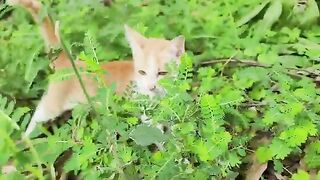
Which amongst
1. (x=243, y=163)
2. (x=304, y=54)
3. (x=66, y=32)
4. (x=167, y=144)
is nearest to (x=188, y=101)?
(x=167, y=144)

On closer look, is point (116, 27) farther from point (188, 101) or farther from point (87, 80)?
point (188, 101)

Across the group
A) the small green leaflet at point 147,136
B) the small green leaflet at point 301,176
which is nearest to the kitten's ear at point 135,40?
the small green leaflet at point 147,136

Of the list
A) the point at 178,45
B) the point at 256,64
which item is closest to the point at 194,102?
the point at 178,45

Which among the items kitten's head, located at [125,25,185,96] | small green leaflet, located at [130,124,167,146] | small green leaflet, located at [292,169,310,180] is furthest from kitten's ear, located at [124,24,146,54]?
small green leaflet, located at [292,169,310,180]

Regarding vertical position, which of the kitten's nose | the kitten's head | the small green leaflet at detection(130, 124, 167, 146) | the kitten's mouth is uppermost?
the small green leaflet at detection(130, 124, 167, 146)

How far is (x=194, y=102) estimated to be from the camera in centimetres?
193

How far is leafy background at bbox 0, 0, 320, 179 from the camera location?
1.84 meters

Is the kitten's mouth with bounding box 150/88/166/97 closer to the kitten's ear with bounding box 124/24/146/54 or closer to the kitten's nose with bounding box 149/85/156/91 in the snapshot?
the kitten's nose with bounding box 149/85/156/91

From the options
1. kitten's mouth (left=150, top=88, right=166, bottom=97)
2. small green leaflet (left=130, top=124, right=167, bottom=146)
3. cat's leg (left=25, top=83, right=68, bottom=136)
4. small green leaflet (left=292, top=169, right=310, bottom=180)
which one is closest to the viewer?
small green leaflet (left=130, top=124, right=167, bottom=146)

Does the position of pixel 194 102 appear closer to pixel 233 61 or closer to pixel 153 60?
pixel 153 60

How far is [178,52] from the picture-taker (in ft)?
7.29

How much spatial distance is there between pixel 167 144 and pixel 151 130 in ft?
0.36

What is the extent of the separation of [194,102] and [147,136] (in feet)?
0.72

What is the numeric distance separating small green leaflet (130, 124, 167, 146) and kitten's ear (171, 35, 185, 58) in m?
0.47
